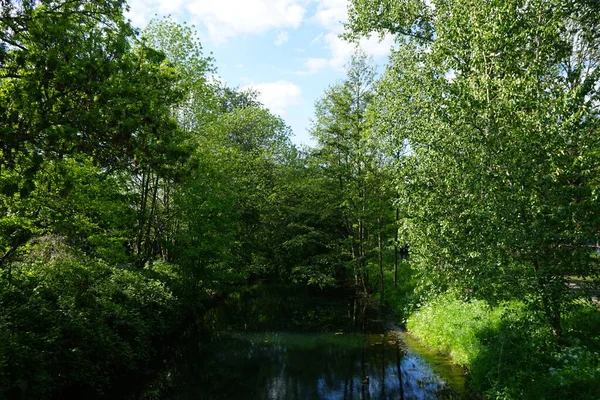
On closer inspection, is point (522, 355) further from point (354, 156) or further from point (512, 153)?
point (354, 156)

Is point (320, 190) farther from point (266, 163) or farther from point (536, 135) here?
point (536, 135)

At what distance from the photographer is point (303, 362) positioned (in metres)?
15.1

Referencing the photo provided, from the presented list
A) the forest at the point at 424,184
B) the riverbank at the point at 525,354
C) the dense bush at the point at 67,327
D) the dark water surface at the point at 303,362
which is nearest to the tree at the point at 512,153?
the forest at the point at 424,184

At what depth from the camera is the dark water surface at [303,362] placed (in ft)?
40.5

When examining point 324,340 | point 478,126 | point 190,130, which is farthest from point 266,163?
point 478,126

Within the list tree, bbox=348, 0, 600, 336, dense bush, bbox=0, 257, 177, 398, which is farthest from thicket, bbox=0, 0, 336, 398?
tree, bbox=348, 0, 600, 336

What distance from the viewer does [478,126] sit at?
34.1ft

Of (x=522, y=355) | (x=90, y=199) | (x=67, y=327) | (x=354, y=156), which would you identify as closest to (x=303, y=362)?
(x=522, y=355)

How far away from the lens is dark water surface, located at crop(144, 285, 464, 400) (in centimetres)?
1234

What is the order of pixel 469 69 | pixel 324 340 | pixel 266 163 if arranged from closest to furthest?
pixel 469 69 < pixel 324 340 < pixel 266 163

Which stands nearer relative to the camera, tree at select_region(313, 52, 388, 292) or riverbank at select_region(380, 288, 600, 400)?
riverbank at select_region(380, 288, 600, 400)

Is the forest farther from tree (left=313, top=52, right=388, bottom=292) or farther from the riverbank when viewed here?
tree (left=313, top=52, right=388, bottom=292)

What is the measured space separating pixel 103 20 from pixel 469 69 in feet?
33.8

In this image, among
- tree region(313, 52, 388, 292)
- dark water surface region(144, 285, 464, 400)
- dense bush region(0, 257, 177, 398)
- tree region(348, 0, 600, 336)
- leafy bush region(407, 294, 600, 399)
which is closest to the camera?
leafy bush region(407, 294, 600, 399)
